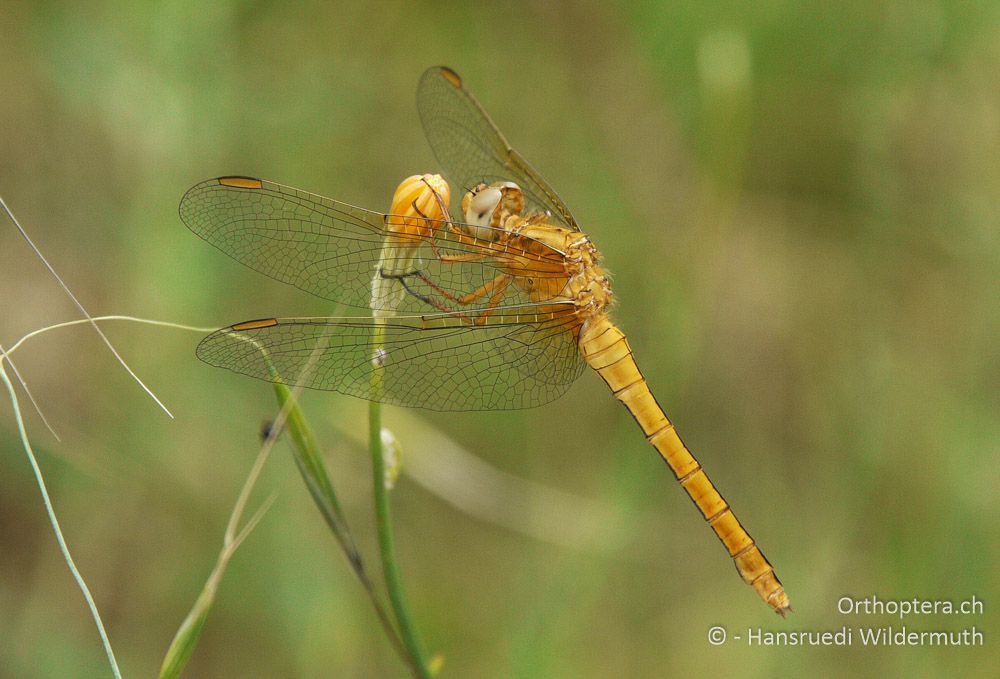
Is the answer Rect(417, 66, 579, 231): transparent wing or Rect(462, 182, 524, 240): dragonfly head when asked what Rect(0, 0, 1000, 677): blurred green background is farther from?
Rect(462, 182, 524, 240): dragonfly head

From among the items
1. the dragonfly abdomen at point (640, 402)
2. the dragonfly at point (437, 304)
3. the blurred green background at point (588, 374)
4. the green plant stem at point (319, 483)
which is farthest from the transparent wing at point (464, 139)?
the green plant stem at point (319, 483)

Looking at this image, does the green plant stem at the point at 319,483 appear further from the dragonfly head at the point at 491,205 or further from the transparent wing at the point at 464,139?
the transparent wing at the point at 464,139

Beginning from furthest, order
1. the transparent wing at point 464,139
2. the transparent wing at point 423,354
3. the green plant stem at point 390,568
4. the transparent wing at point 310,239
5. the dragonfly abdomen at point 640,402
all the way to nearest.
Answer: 1. the transparent wing at point 464,139
2. the dragonfly abdomen at point 640,402
3. the transparent wing at point 310,239
4. the transparent wing at point 423,354
5. the green plant stem at point 390,568

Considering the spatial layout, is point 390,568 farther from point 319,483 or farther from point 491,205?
point 491,205

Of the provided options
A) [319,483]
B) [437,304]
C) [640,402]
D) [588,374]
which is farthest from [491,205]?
[588,374]

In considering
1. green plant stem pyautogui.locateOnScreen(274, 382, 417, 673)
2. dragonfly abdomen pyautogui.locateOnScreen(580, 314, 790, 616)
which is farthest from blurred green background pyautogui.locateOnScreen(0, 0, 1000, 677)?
green plant stem pyautogui.locateOnScreen(274, 382, 417, 673)
